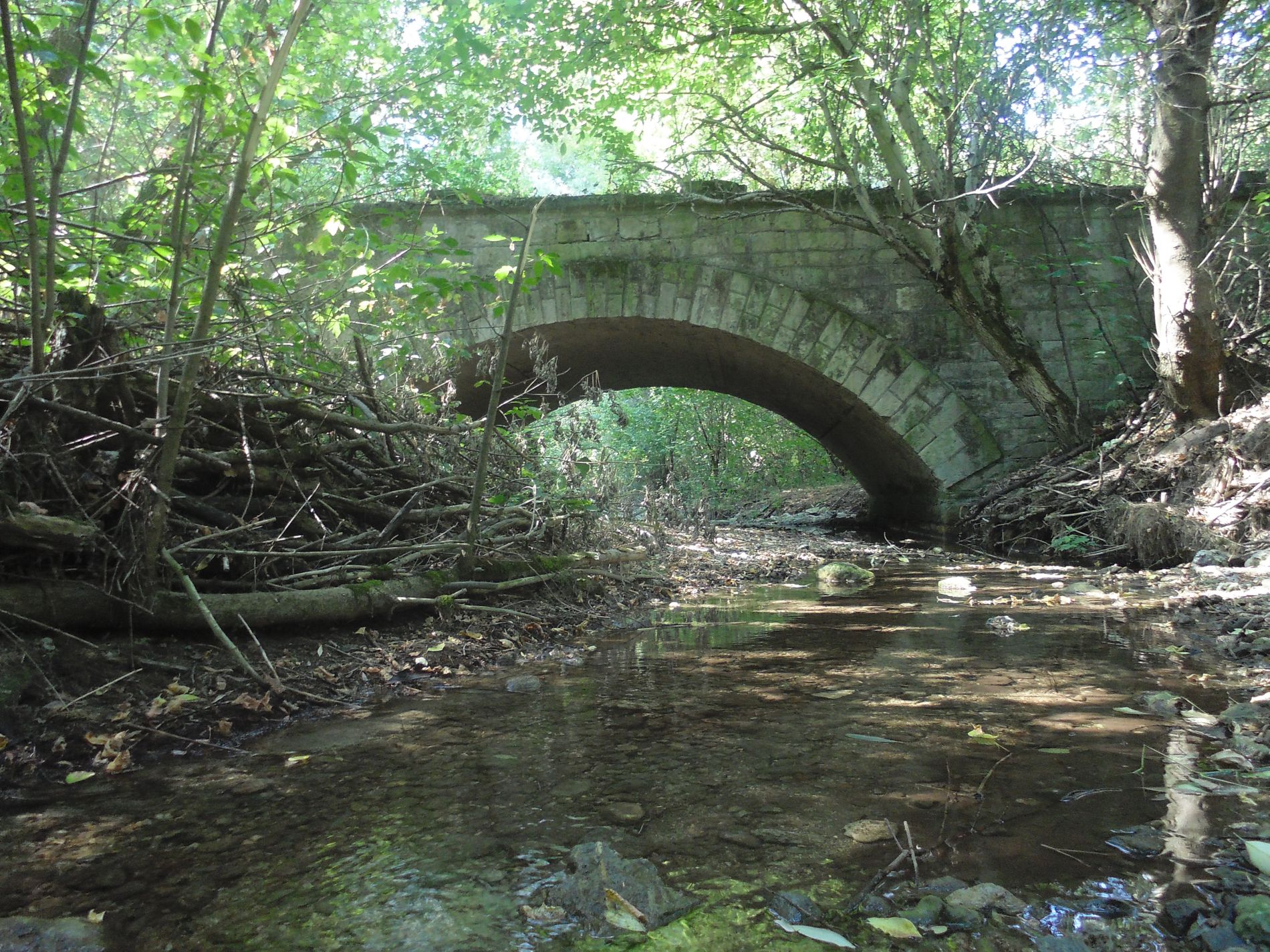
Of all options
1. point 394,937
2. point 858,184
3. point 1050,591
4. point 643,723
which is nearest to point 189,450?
point 643,723

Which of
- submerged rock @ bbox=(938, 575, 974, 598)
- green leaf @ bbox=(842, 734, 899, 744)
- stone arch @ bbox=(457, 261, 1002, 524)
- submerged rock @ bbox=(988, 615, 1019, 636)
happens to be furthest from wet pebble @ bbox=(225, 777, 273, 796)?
stone arch @ bbox=(457, 261, 1002, 524)

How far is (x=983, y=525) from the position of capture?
23.9 ft

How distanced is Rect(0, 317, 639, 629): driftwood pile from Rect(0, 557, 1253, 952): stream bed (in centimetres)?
66

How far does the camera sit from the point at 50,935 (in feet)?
3.47

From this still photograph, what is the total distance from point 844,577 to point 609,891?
429cm

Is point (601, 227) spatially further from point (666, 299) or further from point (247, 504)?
point (247, 504)

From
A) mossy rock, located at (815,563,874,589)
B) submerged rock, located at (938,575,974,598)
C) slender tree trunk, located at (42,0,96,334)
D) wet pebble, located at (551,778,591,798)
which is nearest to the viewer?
wet pebble, located at (551,778,591,798)

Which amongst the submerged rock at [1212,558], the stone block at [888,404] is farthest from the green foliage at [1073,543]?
the stone block at [888,404]

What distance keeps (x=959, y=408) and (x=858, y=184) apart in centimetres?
232

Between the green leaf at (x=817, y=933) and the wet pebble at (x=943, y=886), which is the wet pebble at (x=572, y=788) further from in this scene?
the wet pebble at (x=943, y=886)

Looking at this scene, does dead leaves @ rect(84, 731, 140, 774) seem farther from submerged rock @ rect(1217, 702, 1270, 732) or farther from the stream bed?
submerged rock @ rect(1217, 702, 1270, 732)

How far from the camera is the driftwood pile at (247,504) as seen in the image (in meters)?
2.14

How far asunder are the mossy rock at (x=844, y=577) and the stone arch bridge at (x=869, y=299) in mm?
2877

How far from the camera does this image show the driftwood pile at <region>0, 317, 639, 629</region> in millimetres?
2143
